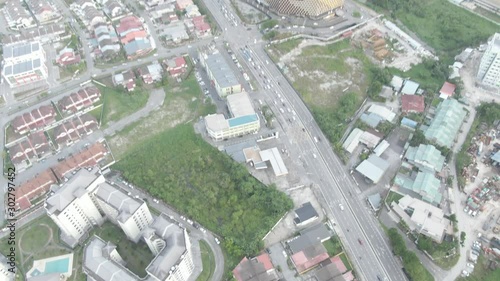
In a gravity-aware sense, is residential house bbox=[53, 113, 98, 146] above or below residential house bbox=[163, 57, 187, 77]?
below

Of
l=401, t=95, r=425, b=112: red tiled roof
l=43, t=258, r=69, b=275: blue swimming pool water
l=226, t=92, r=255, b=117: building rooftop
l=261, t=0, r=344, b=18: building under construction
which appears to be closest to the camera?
l=43, t=258, r=69, b=275: blue swimming pool water

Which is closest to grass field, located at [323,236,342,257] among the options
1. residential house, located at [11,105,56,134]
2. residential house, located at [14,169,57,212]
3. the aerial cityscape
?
the aerial cityscape

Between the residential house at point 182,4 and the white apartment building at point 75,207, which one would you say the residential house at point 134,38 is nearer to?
the residential house at point 182,4

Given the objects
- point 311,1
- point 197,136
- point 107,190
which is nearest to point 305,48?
point 311,1

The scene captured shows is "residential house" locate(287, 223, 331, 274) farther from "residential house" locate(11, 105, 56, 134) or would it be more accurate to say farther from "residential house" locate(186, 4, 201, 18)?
"residential house" locate(186, 4, 201, 18)

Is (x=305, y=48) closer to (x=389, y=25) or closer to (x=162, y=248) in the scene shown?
(x=389, y=25)
